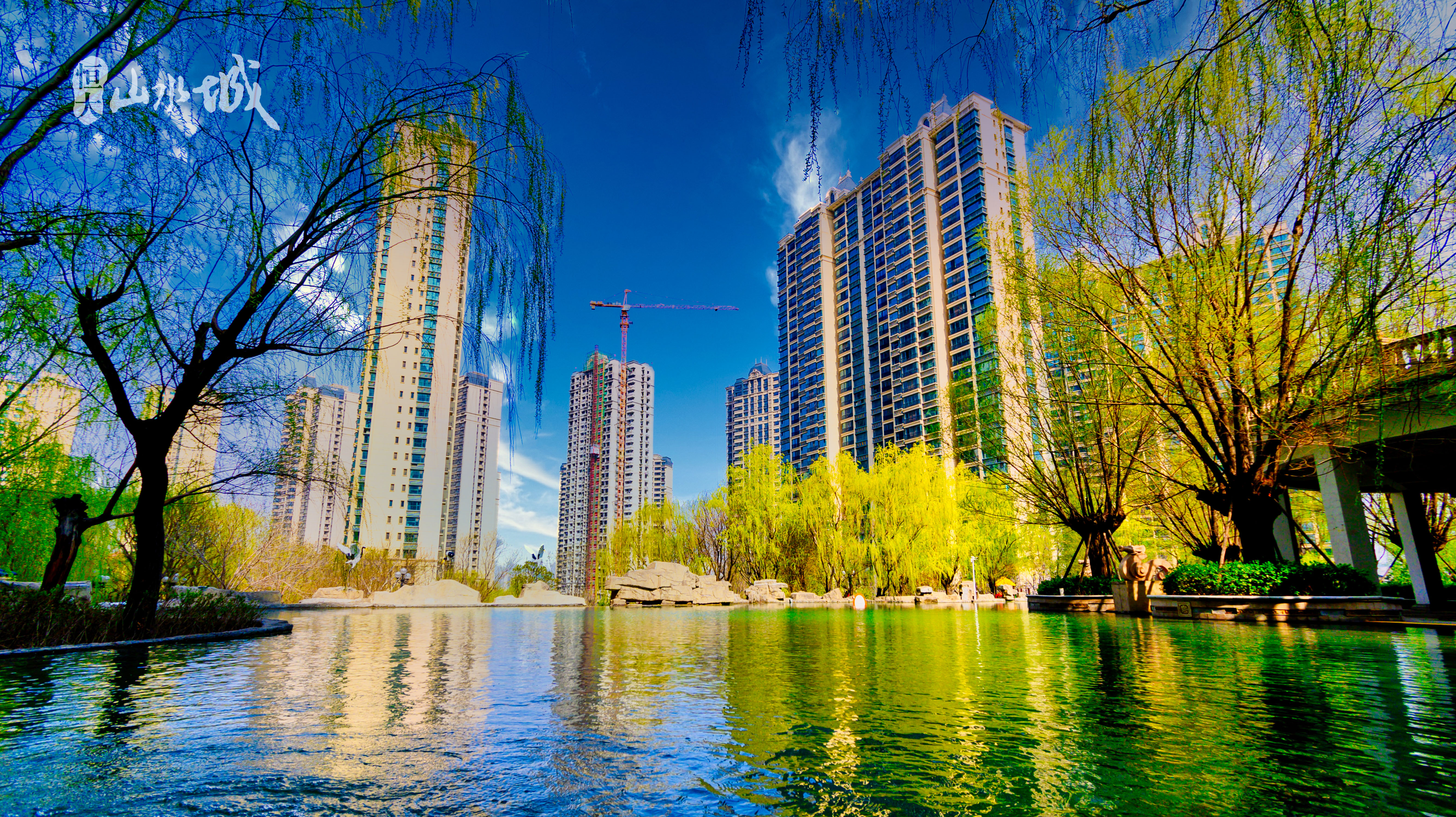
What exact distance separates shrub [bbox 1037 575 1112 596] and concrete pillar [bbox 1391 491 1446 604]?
637 centimetres

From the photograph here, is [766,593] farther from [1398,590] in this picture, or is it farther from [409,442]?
[409,442]

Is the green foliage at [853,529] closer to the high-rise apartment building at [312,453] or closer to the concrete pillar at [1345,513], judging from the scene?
the concrete pillar at [1345,513]

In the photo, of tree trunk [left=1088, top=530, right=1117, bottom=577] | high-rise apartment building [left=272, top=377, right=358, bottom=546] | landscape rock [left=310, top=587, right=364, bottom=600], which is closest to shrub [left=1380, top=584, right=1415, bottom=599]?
tree trunk [left=1088, top=530, right=1117, bottom=577]

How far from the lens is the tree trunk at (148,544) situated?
7.90 meters

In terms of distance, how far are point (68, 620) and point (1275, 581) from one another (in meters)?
19.1

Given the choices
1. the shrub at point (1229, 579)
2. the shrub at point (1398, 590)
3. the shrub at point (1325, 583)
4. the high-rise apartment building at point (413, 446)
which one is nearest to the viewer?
the shrub at point (1325, 583)

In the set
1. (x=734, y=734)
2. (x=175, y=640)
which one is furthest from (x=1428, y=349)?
(x=175, y=640)

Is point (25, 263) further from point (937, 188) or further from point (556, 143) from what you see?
point (937, 188)

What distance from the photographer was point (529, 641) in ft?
36.0

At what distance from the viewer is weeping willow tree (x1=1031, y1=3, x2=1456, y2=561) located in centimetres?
298

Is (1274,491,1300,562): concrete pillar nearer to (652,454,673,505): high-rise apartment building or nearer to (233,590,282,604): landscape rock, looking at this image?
(233,590,282,604): landscape rock

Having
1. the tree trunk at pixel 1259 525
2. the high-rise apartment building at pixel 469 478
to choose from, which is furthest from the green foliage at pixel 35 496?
the high-rise apartment building at pixel 469 478

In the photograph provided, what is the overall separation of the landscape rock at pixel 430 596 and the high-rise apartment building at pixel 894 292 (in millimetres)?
43105

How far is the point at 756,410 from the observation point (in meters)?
136
